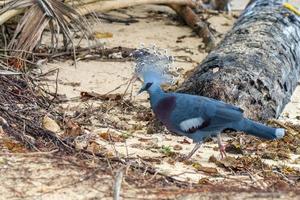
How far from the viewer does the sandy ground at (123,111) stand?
320 centimetres

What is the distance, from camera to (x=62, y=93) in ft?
18.2

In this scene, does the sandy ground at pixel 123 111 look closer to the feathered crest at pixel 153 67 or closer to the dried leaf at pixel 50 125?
the dried leaf at pixel 50 125

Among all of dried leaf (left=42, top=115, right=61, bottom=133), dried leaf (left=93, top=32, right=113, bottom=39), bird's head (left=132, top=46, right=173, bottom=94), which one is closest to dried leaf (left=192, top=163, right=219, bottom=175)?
bird's head (left=132, top=46, right=173, bottom=94)

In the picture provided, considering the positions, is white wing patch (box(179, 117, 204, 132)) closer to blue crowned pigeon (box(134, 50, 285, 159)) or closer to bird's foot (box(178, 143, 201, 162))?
blue crowned pigeon (box(134, 50, 285, 159))

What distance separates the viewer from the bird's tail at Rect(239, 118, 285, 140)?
387cm

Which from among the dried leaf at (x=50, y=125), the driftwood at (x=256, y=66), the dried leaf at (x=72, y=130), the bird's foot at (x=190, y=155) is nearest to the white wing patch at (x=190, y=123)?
the bird's foot at (x=190, y=155)

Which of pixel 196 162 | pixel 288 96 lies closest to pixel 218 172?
pixel 196 162

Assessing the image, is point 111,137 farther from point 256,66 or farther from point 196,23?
point 196,23

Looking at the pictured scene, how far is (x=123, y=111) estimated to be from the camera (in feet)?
17.1

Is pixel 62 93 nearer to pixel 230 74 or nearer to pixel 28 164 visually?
pixel 230 74

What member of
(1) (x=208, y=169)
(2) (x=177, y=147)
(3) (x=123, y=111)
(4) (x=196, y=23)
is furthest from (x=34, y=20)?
(4) (x=196, y=23)

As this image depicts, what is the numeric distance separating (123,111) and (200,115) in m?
1.31

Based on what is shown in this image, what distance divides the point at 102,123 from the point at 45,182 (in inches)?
62.5

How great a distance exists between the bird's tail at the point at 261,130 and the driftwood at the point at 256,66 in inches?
35.8
